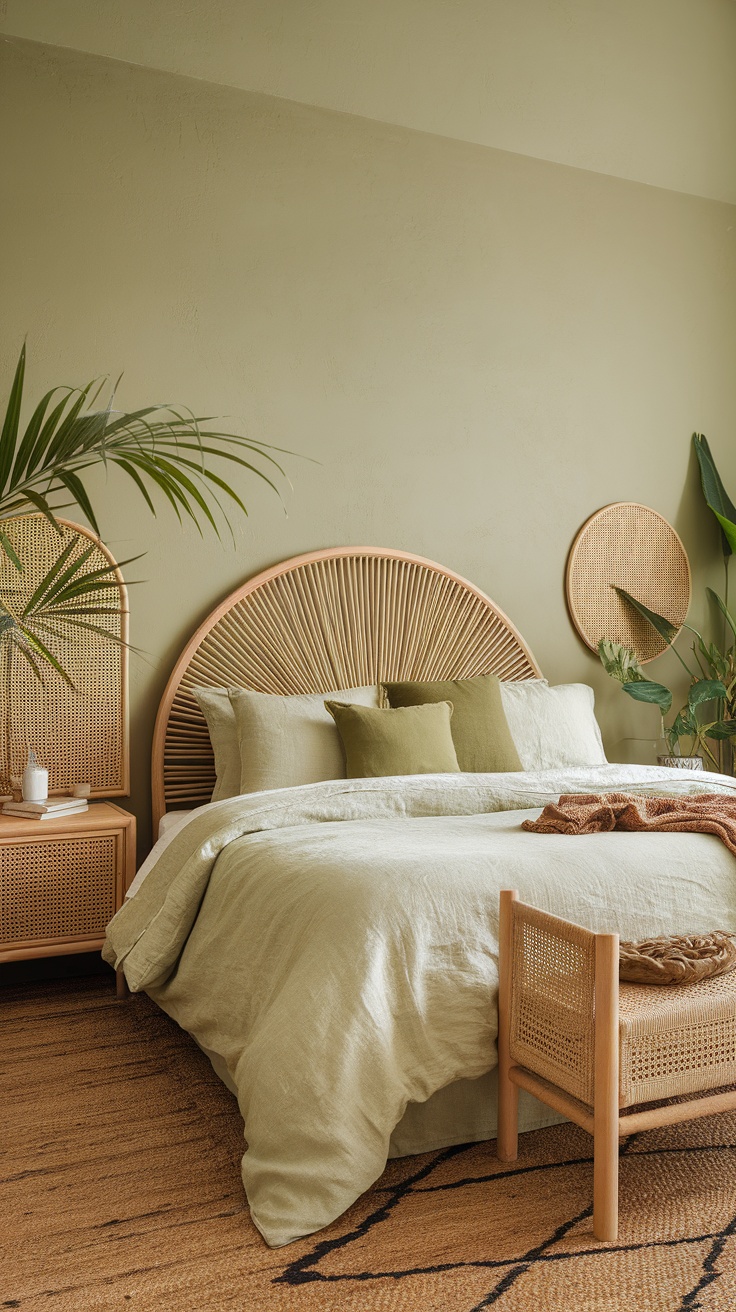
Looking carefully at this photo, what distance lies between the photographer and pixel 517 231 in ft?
14.9

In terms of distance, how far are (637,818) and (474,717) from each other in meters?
1.08

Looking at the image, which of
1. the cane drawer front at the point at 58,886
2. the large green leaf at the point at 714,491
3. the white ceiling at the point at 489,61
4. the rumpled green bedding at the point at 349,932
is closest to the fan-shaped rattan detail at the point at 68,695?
the cane drawer front at the point at 58,886

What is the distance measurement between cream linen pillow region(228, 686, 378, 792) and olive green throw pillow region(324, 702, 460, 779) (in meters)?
0.06

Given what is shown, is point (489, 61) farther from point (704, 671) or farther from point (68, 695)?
point (68, 695)

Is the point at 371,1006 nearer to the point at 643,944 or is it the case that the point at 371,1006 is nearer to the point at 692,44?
the point at 643,944

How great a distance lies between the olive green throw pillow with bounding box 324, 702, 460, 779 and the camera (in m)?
3.31

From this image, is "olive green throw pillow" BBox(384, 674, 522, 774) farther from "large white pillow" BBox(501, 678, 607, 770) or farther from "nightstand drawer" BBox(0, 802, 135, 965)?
"nightstand drawer" BBox(0, 802, 135, 965)

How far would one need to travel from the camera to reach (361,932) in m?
2.08

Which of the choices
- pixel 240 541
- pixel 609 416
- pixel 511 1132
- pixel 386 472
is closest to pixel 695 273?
pixel 609 416

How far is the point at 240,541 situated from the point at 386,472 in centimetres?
68

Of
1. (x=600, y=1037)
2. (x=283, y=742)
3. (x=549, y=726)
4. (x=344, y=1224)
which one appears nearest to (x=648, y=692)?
(x=549, y=726)

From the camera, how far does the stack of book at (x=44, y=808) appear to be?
10.7 ft

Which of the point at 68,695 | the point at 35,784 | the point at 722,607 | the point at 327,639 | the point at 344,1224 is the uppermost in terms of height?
the point at 722,607

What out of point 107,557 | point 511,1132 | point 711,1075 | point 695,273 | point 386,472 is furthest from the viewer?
point 695,273
